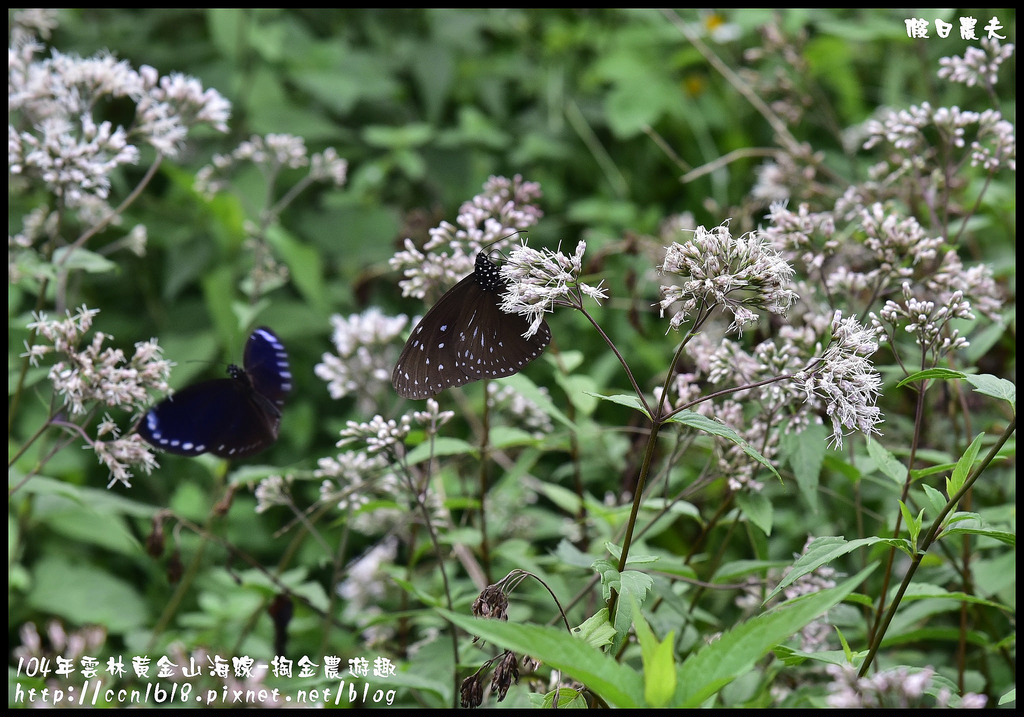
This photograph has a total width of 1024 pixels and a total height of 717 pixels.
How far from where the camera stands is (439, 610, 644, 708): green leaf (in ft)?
3.30

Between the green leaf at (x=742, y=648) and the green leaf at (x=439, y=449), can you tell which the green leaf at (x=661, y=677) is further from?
the green leaf at (x=439, y=449)

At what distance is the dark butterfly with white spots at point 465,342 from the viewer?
159 cm

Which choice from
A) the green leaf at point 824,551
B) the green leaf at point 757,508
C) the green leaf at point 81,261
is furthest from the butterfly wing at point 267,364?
the green leaf at point 824,551

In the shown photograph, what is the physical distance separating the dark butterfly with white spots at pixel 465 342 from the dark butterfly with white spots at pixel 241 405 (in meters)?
0.42

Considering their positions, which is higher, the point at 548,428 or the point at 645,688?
the point at 548,428

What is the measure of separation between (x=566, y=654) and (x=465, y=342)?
0.73m

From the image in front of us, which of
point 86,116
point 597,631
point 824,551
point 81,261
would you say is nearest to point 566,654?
point 597,631

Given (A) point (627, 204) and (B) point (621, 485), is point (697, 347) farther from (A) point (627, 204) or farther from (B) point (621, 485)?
(A) point (627, 204)

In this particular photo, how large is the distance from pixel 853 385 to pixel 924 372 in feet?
0.35

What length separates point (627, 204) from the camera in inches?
153

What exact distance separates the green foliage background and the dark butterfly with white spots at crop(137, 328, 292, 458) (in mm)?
936

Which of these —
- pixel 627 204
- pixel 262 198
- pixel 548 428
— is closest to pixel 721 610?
pixel 548 428

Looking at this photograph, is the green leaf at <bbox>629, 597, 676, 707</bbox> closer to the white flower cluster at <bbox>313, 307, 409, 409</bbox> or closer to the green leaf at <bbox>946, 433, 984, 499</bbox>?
the green leaf at <bbox>946, 433, 984, 499</bbox>

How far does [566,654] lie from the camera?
105cm
